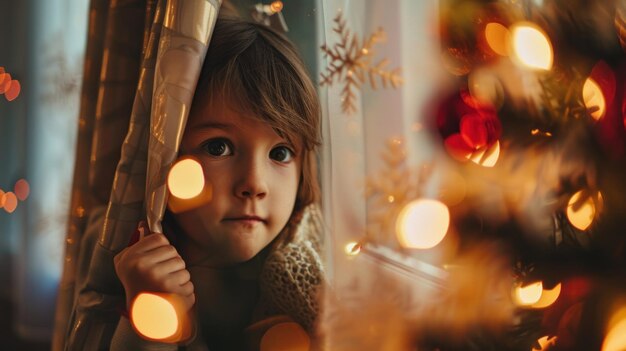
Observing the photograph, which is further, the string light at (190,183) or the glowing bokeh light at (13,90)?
the glowing bokeh light at (13,90)

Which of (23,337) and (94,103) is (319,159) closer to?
(94,103)

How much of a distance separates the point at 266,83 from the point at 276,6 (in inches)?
4.3

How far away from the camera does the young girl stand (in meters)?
0.75

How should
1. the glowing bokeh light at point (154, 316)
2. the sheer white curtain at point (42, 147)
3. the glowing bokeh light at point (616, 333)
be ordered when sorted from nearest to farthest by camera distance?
1. the glowing bokeh light at point (616, 333)
2. the glowing bokeh light at point (154, 316)
3. the sheer white curtain at point (42, 147)

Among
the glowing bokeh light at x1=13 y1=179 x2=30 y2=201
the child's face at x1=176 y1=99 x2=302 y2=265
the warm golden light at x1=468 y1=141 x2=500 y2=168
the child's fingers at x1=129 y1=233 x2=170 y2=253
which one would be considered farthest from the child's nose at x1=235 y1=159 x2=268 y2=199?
the glowing bokeh light at x1=13 y1=179 x2=30 y2=201

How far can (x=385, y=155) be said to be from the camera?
29.9 inches

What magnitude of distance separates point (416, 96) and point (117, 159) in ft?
1.49

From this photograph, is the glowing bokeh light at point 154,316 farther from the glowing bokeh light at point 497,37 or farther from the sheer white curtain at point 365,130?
the glowing bokeh light at point 497,37

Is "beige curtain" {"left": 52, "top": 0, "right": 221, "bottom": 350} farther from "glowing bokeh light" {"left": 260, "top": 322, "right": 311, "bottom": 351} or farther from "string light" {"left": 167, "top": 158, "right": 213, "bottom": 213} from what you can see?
"glowing bokeh light" {"left": 260, "top": 322, "right": 311, "bottom": 351}

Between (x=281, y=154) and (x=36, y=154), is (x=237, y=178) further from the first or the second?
(x=36, y=154)

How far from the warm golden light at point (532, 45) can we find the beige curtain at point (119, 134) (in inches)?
15.5

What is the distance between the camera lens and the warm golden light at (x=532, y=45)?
496 mm

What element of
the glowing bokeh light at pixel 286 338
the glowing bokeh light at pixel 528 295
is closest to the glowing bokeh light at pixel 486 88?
the glowing bokeh light at pixel 528 295

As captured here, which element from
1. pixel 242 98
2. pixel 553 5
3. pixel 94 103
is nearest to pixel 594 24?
pixel 553 5
